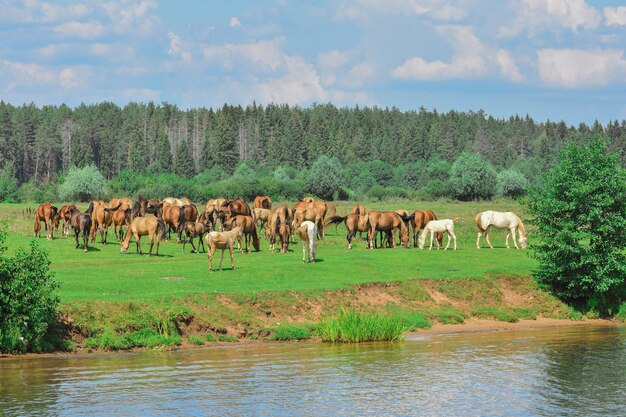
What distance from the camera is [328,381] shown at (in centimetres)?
2244

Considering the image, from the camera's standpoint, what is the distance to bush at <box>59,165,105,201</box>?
342 feet

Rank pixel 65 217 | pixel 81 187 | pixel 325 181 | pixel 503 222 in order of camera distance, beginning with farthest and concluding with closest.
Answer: pixel 325 181 < pixel 81 187 < pixel 65 217 < pixel 503 222

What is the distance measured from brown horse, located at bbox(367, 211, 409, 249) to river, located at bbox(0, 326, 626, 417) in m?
18.0

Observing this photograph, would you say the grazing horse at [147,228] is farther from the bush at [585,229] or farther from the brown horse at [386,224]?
the bush at [585,229]

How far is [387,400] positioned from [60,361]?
9.27 metres

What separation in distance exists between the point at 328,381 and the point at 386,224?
982 inches

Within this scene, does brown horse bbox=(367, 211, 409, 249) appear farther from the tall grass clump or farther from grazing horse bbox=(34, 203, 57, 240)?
grazing horse bbox=(34, 203, 57, 240)

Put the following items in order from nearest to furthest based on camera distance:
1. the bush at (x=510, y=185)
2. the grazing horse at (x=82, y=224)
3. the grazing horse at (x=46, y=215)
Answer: the grazing horse at (x=82, y=224), the grazing horse at (x=46, y=215), the bush at (x=510, y=185)

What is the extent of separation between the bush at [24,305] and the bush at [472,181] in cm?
10713

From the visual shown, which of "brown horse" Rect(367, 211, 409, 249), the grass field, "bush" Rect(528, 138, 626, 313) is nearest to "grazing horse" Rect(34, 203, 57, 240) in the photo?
the grass field

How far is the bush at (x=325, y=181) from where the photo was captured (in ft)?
410

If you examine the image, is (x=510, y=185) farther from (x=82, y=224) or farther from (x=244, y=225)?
(x=82, y=224)

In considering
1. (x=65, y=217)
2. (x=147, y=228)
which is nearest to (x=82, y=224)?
(x=147, y=228)

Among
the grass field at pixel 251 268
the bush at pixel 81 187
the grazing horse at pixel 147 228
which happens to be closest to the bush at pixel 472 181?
the bush at pixel 81 187
